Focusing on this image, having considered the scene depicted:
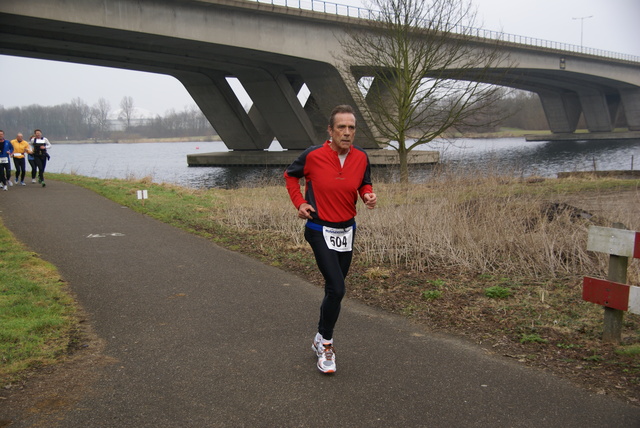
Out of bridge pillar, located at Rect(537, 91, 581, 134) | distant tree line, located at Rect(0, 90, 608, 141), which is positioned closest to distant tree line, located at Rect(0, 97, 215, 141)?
distant tree line, located at Rect(0, 90, 608, 141)

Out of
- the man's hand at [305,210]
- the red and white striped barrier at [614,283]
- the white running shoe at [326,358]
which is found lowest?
the white running shoe at [326,358]

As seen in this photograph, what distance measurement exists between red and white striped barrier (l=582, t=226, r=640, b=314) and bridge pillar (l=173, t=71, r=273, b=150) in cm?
4282

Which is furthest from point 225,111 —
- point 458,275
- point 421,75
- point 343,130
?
point 343,130

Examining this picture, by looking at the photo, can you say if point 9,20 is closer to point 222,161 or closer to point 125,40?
point 125,40

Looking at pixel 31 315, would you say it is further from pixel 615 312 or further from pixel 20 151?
pixel 20 151

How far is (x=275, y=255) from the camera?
8.85 m

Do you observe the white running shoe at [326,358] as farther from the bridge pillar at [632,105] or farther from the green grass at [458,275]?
the bridge pillar at [632,105]

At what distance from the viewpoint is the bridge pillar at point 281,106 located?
42.2 meters

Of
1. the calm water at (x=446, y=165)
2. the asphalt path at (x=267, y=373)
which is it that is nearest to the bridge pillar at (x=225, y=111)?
the calm water at (x=446, y=165)

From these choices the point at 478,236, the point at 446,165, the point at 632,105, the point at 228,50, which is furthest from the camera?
the point at 632,105

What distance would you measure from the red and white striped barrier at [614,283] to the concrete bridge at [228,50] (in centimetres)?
2057

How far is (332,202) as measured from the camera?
14.4 feet

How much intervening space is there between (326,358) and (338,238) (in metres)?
0.92

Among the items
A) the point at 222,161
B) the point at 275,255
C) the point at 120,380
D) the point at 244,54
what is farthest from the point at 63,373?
the point at 222,161
